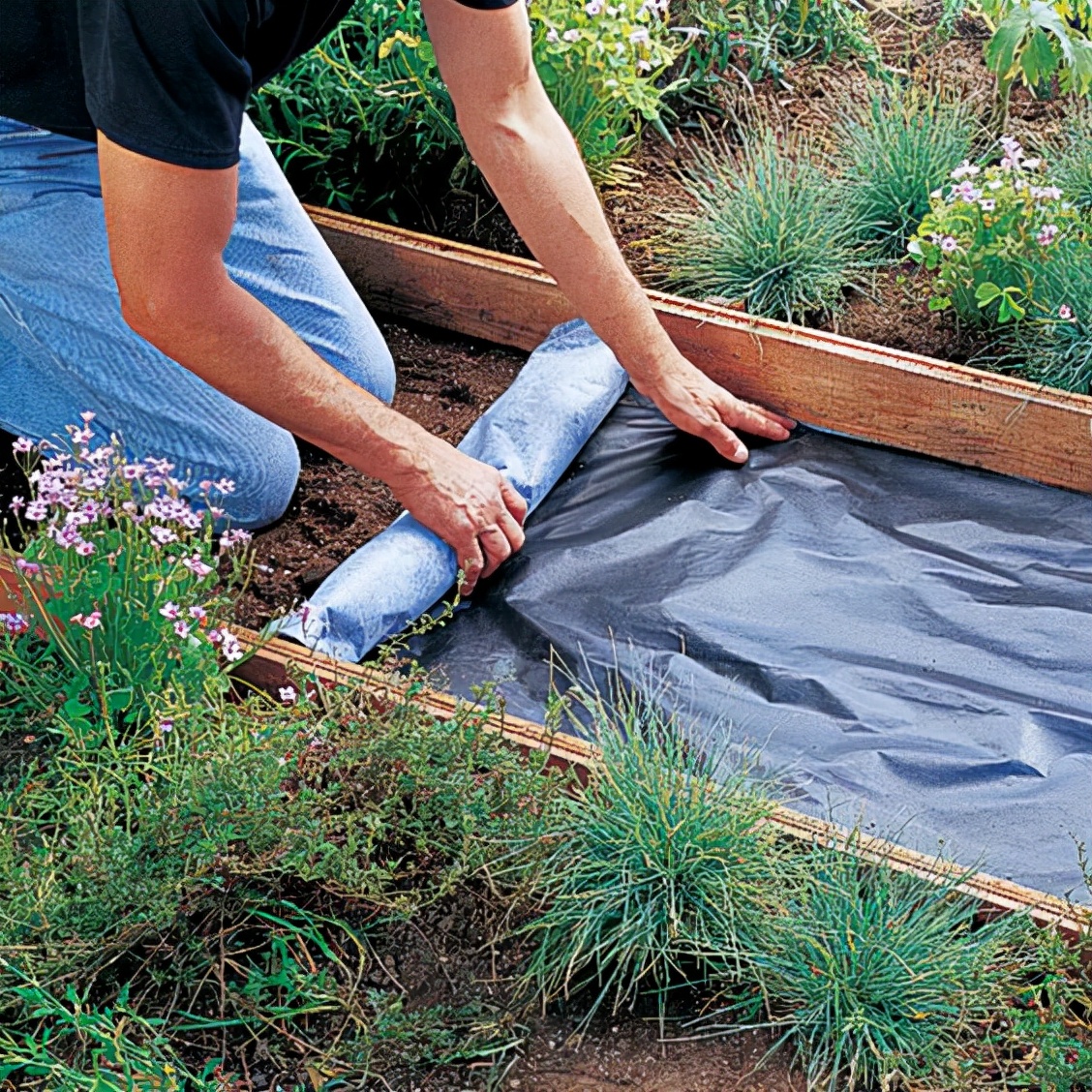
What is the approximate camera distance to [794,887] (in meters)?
1.72

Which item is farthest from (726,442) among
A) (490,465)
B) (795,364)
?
(490,465)

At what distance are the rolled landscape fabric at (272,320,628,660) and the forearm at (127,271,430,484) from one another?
15 centimetres

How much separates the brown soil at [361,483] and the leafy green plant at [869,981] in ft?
3.35

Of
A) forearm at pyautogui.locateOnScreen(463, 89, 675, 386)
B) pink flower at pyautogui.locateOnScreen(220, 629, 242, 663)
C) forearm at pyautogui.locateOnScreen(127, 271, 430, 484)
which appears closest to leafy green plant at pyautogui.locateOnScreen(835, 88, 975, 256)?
forearm at pyautogui.locateOnScreen(463, 89, 675, 386)

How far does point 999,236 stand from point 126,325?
1688mm

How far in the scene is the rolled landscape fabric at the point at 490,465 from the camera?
7.22 ft

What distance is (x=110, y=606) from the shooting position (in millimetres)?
1901

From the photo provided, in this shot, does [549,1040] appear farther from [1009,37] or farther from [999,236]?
[1009,37]

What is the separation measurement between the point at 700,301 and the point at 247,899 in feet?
5.66

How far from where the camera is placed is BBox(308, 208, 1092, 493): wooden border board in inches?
102

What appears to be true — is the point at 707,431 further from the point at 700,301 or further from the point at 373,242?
the point at 373,242

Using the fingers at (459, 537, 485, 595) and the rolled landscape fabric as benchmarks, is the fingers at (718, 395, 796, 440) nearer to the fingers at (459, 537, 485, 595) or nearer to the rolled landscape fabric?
the rolled landscape fabric

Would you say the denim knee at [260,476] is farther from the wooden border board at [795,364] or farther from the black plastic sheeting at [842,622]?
the wooden border board at [795,364]

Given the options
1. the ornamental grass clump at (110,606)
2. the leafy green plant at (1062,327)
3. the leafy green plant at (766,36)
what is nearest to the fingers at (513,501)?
the ornamental grass clump at (110,606)
